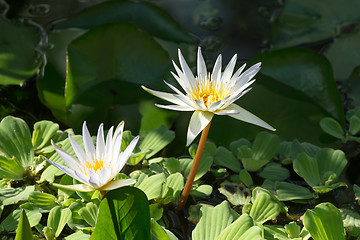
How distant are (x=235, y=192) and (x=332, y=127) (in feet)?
1.62

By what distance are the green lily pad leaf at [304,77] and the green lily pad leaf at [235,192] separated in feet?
1.65

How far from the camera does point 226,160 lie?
153 centimetres

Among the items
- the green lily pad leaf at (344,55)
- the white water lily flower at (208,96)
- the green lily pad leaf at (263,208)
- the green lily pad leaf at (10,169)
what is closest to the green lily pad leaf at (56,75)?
the green lily pad leaf at (10,169)

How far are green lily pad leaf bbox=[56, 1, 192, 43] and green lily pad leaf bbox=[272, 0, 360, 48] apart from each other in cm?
50

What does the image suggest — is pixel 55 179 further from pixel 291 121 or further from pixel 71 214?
pixel 291 121

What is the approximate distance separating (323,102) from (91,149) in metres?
1.02

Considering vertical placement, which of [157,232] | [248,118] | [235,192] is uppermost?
[248,118]

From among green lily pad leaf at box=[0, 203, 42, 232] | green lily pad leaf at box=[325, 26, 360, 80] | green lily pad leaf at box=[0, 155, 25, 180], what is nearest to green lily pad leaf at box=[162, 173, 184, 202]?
green lily pad leaf at box=[0, 203, 42, 232]

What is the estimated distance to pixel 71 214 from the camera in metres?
1.24

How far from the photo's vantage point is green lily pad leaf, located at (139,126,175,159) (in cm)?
151

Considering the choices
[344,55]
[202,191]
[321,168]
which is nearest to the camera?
[202,191]

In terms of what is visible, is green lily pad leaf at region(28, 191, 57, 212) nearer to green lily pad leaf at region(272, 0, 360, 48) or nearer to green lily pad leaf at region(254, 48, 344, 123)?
green lily pad leaf at region(254, 48, 344, 123)

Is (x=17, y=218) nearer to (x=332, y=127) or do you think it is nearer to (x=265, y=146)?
(x=265, y=146)

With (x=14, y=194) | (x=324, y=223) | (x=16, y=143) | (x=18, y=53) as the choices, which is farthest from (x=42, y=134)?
(x=324, y=223)
